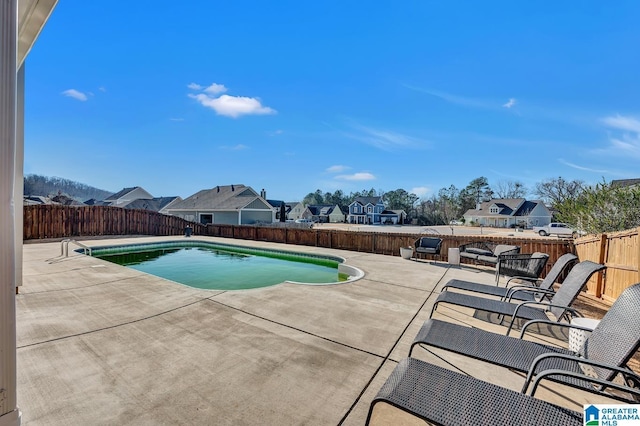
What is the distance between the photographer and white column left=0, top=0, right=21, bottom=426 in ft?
4.26

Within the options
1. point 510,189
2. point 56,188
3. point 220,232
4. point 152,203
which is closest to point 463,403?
point 220,232

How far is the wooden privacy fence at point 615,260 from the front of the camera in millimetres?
4254

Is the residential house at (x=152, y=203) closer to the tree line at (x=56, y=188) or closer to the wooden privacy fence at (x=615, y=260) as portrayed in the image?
the tree line at (x=56, y=188)

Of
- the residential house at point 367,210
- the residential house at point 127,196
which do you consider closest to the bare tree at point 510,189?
the residential house at point 367,210

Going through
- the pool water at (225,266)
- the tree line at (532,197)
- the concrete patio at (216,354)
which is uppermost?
the tree line at (532,197)

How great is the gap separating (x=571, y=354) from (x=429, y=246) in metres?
7.30

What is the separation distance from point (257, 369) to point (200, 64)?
49.3 ft

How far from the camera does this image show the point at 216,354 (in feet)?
9.24

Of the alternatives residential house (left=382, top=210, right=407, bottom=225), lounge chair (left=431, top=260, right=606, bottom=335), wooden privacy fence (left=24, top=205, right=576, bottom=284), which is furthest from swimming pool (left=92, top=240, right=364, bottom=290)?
residential house (left=382, top=210, right=407, bottom=225)

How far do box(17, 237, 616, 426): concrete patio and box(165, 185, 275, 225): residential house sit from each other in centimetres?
2012

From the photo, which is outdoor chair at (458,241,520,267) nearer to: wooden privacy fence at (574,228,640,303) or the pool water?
wooden privacy fence at (574,228,640,303)

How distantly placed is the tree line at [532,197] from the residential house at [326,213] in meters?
6.14

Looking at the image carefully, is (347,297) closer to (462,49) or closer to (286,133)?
(462,49)

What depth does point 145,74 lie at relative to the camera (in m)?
13.6
